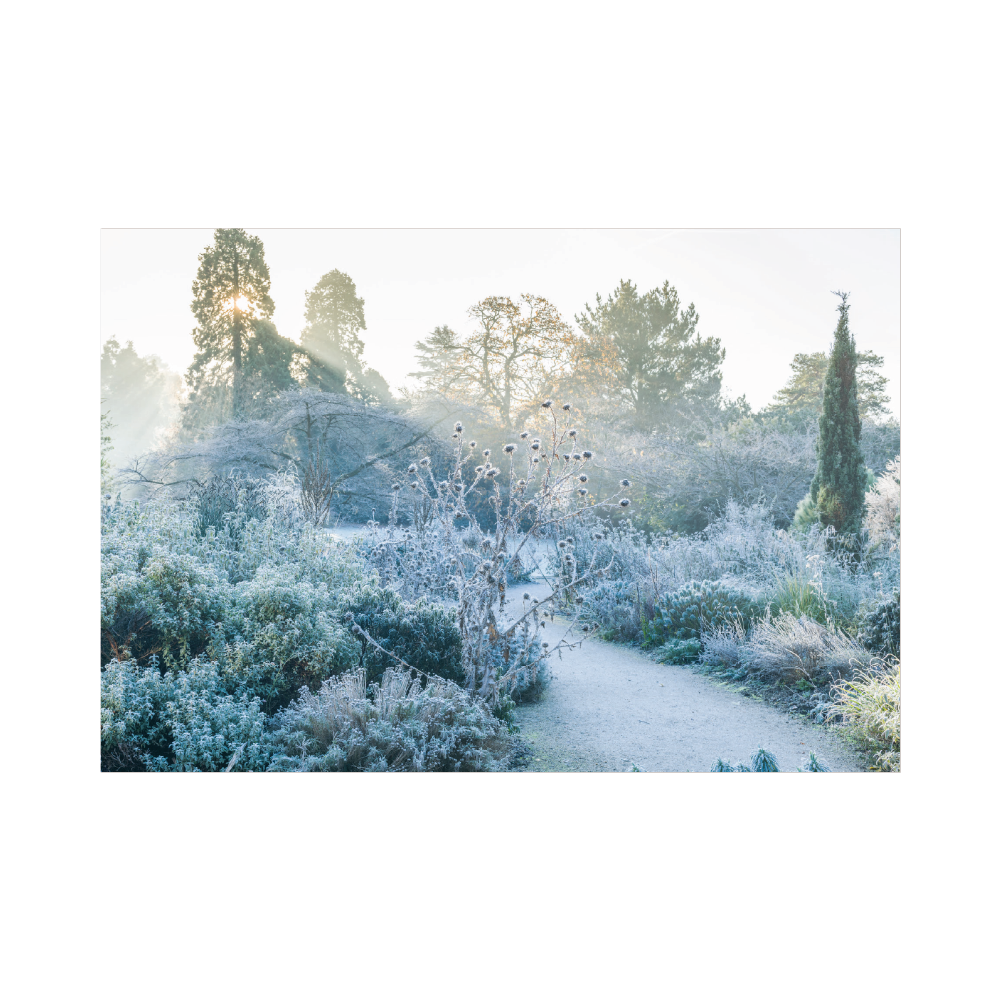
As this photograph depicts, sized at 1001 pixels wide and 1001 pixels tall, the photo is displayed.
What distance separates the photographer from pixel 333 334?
3.91 meters

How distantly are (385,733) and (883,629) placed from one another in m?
2.87

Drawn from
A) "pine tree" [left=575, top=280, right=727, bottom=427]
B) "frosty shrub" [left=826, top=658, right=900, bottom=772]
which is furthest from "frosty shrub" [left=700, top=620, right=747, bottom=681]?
"pine tree" [left=575, top=280, right=727, bottom=427]

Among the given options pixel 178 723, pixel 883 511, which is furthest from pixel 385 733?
pixel 883 511

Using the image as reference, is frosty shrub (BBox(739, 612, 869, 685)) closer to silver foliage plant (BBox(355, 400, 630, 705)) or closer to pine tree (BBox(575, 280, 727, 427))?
silver foliage plant (BBox(355, 400, 630, 705))

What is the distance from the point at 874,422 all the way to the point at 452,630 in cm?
311

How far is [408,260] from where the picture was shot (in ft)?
11.7

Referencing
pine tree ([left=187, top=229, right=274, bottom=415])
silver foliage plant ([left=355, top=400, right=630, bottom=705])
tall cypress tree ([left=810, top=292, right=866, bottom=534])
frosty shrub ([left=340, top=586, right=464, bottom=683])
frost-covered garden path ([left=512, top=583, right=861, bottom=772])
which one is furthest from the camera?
tall cypress tree ([left=810, top=292, right=866, bottom=534])

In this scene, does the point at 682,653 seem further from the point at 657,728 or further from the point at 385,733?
the point at 385,733

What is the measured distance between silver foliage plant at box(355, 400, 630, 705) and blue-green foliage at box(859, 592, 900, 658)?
1590 mm

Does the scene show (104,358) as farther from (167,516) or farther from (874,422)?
(874,422)

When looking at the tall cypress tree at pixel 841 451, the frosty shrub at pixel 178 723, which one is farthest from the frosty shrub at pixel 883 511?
the frosty shrub at pixel 178 723

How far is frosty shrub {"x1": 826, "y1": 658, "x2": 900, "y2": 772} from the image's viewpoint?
3131mm

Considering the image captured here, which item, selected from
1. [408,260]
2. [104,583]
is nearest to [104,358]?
[104,583]
